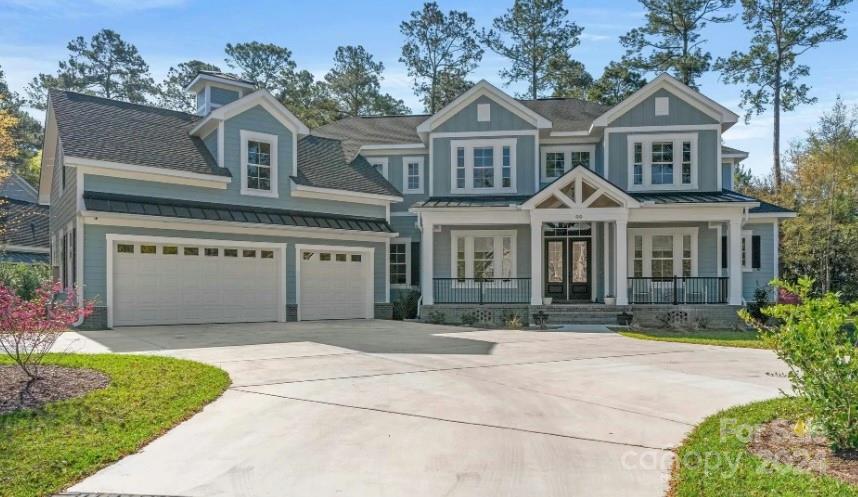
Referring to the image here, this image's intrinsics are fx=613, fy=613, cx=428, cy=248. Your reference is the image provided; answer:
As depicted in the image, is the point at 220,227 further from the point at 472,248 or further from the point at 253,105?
the point at 472,248

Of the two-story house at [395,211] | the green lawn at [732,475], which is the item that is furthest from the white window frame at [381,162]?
the green lawn at [732,475]

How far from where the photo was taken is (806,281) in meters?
5.37

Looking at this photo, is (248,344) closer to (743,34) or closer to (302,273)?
(302,273)

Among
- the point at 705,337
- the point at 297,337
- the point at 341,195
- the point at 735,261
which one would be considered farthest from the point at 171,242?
the point at 735,261

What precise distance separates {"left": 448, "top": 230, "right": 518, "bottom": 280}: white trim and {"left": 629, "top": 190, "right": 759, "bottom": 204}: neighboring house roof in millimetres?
4247

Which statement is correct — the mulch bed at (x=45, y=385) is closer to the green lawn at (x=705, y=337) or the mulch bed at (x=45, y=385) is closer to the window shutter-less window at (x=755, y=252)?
the green lawn at (x=705, y=337)

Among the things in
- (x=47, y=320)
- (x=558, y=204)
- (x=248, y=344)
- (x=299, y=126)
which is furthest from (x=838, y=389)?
(x=299, y=126)

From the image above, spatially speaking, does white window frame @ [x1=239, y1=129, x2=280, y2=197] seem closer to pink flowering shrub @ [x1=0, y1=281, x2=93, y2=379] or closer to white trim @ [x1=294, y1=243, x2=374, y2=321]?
white trim @ [x1=294, y1=243, x2=374, y2=321]

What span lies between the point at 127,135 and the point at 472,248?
A: 10.8 m

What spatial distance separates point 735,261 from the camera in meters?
18.0

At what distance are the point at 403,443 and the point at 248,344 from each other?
7298mm

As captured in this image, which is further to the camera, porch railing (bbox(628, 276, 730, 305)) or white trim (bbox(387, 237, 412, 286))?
white trim (bbox(387, 237, 412, 286))

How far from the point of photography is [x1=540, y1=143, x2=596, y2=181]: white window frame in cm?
2139

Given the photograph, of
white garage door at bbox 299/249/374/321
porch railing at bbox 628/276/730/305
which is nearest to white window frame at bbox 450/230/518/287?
white garage door at bbox 299/249/374/321
